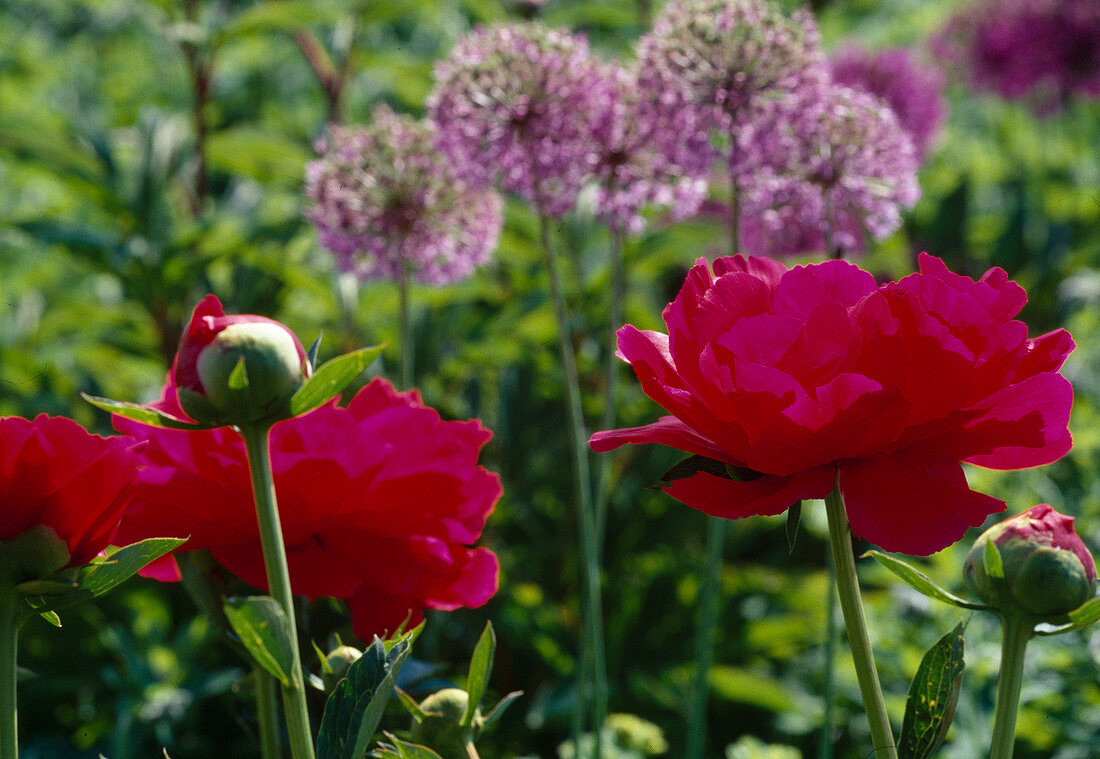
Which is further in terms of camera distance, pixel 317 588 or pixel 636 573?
pixel 636 573

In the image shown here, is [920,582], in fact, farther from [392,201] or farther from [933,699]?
[392,201]

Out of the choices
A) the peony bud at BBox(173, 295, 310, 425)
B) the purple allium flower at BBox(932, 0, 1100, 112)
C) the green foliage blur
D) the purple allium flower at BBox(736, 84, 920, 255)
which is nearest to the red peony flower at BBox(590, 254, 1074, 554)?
the peony bud at BBox(173, 295, 310, 425)

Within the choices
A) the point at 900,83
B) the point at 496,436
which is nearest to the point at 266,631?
the point at 496,436

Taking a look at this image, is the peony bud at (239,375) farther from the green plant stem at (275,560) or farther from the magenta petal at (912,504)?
the magenta petal at (912,504)

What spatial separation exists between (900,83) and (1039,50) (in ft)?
1.80

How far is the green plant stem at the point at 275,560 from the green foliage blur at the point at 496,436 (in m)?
0.55

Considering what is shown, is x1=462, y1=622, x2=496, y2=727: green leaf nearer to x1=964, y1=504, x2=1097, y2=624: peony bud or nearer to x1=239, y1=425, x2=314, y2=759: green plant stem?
x1=239, y1=425, x2=314, y2=759: green plant stem

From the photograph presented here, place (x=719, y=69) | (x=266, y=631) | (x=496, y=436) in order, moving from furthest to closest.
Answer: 1. (x=496, y=436)
2. (x=719, y=69)
3. (x=266, y=631)

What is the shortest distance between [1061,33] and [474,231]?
5.40 feet

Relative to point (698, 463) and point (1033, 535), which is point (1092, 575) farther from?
point (698, 463)

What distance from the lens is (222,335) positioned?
0.33 meters

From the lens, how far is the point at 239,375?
1.02 ft

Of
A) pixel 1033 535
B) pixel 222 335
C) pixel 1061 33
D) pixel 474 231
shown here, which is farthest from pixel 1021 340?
pixel 1061 33

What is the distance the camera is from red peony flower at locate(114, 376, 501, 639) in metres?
0.39
